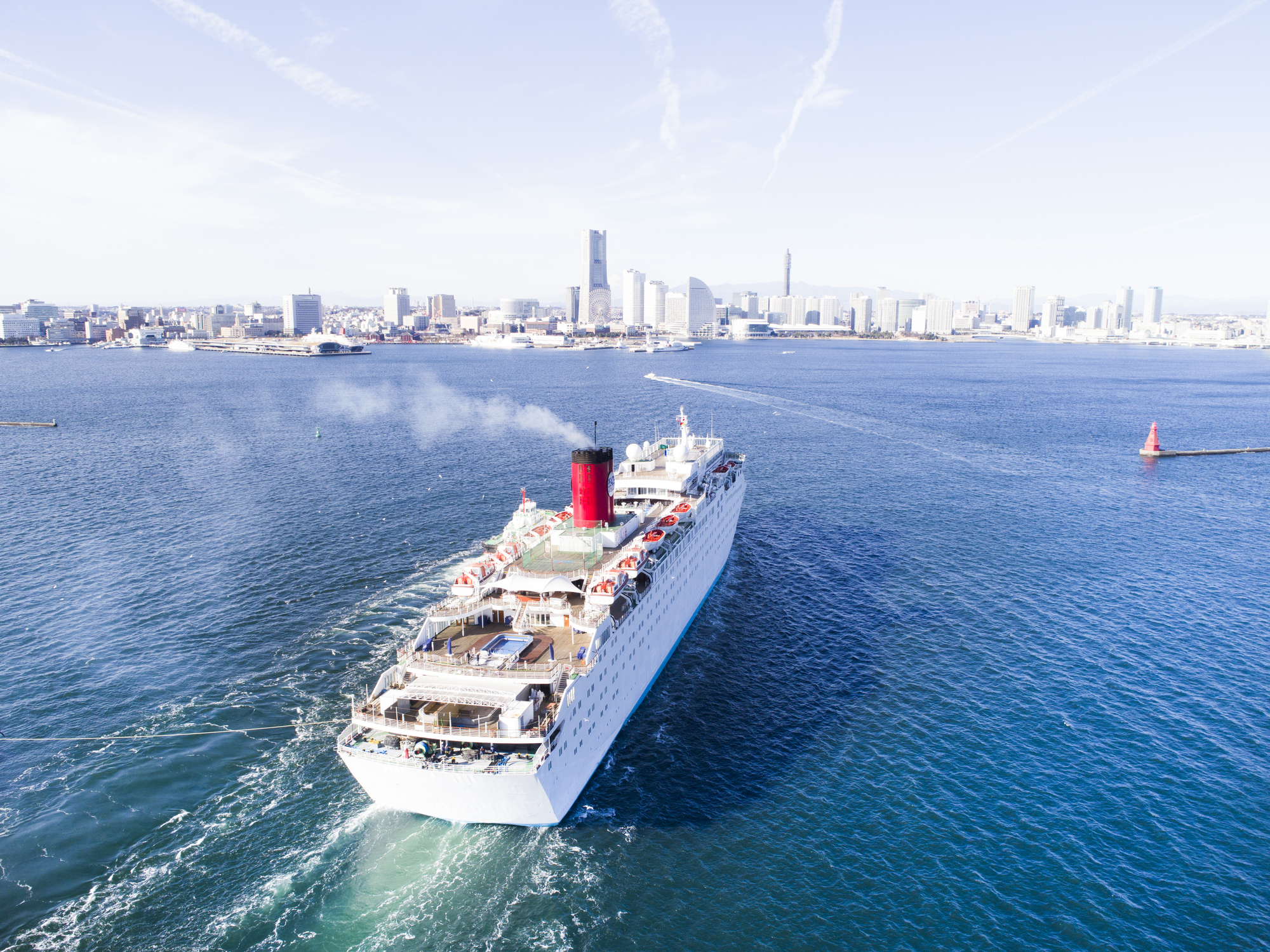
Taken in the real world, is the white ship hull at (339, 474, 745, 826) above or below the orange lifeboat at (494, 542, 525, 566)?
below

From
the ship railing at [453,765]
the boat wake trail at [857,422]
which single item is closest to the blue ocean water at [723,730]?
the ship railing at [453,765]

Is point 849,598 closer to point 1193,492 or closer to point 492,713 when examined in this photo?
point 492,713

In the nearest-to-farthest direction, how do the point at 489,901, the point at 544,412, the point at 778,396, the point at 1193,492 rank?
the point at 489,901 → the point at 1193,492 → the point at 544,412 → the point at 778,396

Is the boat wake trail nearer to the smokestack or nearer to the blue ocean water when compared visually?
the blue ocean water

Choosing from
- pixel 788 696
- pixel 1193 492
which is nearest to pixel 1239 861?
pixel 788 696

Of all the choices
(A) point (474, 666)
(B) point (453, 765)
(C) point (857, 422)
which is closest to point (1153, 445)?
(C) point (857, 422)

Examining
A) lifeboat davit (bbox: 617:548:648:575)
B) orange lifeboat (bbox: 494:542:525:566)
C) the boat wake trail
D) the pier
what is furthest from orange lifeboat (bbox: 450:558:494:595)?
the pier
